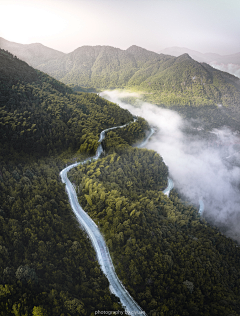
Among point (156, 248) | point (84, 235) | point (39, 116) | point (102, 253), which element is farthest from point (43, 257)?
point (39, 116)

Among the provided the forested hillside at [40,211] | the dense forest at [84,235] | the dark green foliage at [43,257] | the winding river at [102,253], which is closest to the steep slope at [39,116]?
the forested hillside at [40,211]

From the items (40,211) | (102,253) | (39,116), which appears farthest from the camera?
(39,116)

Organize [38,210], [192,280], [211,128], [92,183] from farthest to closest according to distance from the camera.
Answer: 1. [211,128]
2. [92,183]
3. [38,210]
4. [192,280]

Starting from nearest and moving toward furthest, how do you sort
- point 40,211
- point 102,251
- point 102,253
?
point 102,253 → point 102,251 → point 40,211

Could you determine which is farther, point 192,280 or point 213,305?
point 192,280

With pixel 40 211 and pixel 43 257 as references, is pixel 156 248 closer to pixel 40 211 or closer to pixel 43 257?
pixel 43 257

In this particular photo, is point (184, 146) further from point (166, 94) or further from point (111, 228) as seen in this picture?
point (111, 228)

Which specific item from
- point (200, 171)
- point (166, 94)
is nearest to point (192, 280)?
point (200, 171)

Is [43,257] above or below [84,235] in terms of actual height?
above
